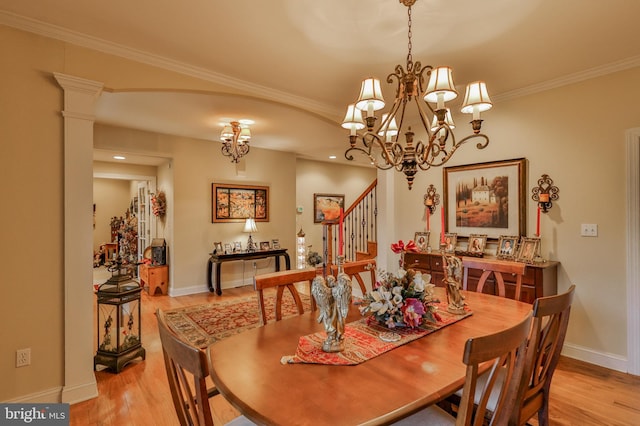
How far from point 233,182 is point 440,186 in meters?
3.63

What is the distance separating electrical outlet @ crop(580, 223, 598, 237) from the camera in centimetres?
286

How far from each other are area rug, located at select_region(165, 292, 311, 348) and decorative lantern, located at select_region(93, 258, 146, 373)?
23.0 inches

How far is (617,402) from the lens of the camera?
2.27m

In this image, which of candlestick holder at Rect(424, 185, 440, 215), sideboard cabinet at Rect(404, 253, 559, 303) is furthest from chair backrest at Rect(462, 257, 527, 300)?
candlestick holder at Rect(424, 185, 440, 215)

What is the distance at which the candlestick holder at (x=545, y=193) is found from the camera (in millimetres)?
3072

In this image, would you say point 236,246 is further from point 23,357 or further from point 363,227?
point 23,357

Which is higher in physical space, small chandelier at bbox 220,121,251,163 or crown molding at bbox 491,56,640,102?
crown molding at bbox 491,56,640,102

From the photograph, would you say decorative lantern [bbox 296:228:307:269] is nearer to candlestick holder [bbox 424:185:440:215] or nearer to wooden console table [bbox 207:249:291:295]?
wooden console table [bbox 207:249:291:295]

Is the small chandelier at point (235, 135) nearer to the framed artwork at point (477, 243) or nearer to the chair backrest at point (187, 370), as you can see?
the framed artwork at point (477, 243)

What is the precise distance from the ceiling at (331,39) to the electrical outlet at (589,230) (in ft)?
4.43

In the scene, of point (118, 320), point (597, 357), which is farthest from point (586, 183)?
point (118, 320)

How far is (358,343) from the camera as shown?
4.69 feet

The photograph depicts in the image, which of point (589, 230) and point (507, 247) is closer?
point (589, 230)

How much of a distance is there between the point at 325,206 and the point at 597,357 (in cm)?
560
